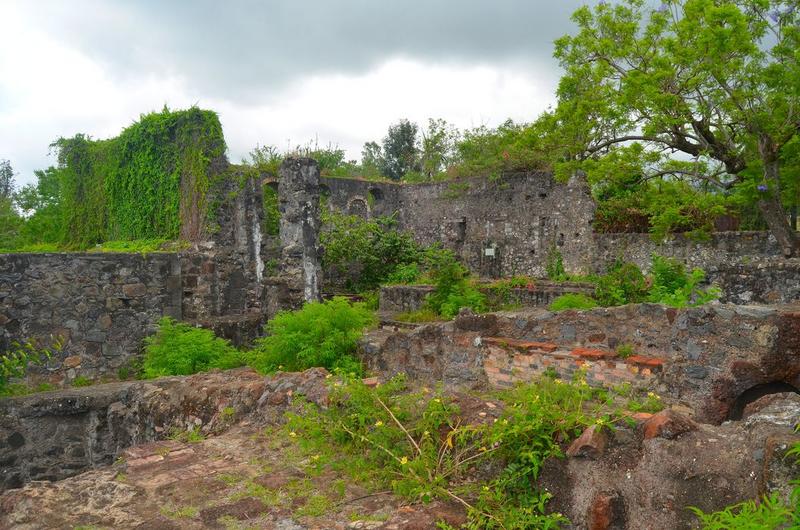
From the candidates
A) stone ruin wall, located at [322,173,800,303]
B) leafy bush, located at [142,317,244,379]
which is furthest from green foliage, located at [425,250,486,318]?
leafy bush, located at [142,317,244,379]

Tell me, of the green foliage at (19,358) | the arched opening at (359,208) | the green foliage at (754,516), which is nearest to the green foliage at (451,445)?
the green foliage at (754,516)

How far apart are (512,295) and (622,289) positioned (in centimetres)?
247

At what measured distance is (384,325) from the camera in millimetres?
11406

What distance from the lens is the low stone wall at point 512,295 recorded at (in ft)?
41.2

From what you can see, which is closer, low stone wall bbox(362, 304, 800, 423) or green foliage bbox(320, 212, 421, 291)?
low stone wall bbox(362, 304, 800, 423)

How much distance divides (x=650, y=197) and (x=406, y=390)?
1398cm

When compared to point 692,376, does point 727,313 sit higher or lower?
higher

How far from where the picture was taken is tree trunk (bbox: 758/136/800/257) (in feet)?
41.9

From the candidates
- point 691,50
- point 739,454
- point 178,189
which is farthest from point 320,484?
point 691,50

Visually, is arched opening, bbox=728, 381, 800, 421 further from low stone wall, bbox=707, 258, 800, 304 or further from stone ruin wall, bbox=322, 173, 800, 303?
stone ruin wall, bbox=322, 173, 800, 303

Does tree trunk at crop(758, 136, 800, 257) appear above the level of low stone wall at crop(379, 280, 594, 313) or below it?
above

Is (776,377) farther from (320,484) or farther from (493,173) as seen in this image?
(493,173)

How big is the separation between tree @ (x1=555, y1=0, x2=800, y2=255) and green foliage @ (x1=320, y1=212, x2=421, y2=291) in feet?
21.3

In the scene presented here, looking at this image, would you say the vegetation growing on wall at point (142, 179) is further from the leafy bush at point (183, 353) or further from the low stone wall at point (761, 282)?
the low stone wall at point (761, 282)
